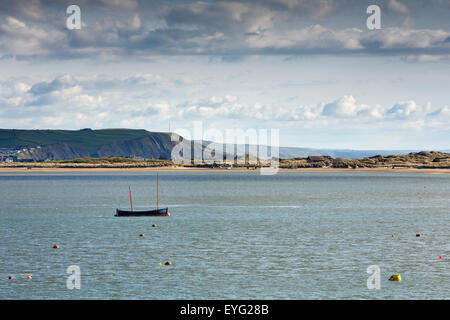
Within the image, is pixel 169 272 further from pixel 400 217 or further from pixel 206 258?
pixel 400 217

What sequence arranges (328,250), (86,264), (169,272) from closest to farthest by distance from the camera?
(169,272)
(86,264)
(328,250)

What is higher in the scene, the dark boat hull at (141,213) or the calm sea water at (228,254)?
the dark boat hull at (141,213)

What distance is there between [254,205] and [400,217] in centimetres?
2658

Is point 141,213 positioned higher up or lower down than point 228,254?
higher up

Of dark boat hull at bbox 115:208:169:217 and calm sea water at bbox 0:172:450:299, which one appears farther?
dark boat hull at bbox 115:208:169:217

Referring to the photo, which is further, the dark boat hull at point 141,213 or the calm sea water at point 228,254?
the dark boat hull at point 141,213

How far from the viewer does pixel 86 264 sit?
3891 cm

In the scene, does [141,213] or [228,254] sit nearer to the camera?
[228,254]

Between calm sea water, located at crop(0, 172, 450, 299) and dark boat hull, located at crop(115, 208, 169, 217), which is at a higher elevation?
dark boat hull, located at crop(115, 208, 169, 217)
